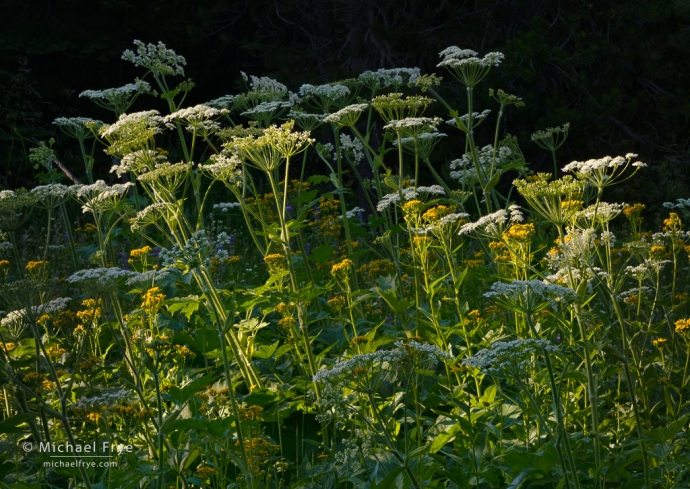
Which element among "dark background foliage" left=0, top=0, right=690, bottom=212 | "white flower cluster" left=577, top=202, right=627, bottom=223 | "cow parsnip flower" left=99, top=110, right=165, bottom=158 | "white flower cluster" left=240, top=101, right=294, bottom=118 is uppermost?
"cow parsnip flower" left=99, top=110, right=165, bottom=158

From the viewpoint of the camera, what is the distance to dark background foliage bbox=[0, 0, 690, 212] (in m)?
8.92

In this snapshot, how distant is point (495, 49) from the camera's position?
9430mm

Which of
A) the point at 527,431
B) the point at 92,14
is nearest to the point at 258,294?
the point at 527,431

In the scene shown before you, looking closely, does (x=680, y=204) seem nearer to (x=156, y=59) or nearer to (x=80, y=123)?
(x=156, y=59)

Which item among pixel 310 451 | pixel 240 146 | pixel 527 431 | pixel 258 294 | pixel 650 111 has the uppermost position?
pixel 240 146

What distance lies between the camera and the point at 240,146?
321 cm

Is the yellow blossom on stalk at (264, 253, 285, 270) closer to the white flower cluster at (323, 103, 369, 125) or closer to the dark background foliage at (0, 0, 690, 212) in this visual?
the white flower cluster at (323, 103, 369, 125)

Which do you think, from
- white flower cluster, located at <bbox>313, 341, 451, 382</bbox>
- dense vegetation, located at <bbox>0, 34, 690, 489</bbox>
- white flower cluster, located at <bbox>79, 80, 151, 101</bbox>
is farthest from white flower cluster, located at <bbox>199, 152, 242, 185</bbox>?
white flower cluster, located at <bbox>313, 341, 451, 382</bbox>

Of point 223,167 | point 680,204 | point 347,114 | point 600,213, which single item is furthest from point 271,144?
point 680,204

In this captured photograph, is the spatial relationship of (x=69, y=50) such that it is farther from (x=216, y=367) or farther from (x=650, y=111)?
(x=216, y=367)

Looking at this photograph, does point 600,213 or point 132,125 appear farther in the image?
point 132,125

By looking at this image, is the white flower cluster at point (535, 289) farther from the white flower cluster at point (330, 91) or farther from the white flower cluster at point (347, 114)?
the white flower cluster at point (330, 91)

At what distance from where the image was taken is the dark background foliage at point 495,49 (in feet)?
29.3

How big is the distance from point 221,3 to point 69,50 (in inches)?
107
